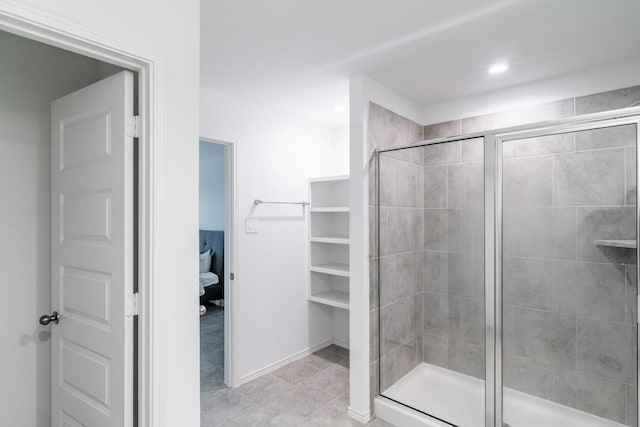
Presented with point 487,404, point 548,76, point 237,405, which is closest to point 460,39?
point 548,76

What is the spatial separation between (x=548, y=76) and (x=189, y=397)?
9.68ft

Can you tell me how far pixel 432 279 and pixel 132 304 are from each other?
2.03m

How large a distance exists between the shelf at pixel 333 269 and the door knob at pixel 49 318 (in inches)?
84.5

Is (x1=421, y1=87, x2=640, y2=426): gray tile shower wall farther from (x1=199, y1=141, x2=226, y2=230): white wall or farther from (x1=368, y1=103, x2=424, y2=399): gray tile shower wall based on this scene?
(x1=199, y1=141, x2=226, y2=230): white wall

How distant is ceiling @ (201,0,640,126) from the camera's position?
1.65 meters

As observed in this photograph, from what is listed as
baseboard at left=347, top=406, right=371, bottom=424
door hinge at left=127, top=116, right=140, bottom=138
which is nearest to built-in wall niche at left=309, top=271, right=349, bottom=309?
baseboard at left=347, top=406, right=371, bottom=424

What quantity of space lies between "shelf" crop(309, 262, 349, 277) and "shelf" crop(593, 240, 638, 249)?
1.89m

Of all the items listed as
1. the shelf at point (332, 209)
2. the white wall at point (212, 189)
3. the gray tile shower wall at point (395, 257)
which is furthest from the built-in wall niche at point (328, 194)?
the white wall at point (212, 189)

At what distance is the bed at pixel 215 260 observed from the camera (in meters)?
5.21

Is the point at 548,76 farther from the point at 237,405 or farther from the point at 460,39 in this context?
the point at 237,405

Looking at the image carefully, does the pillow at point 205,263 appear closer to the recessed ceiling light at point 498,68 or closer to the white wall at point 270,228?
the white wall at point 270,228

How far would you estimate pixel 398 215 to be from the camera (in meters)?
2.61

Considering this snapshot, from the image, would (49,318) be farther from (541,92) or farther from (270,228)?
(541,92)

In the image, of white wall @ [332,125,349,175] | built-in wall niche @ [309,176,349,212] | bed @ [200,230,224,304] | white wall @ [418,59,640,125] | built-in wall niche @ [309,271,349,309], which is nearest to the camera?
white wall @ [418,59,640,125]
